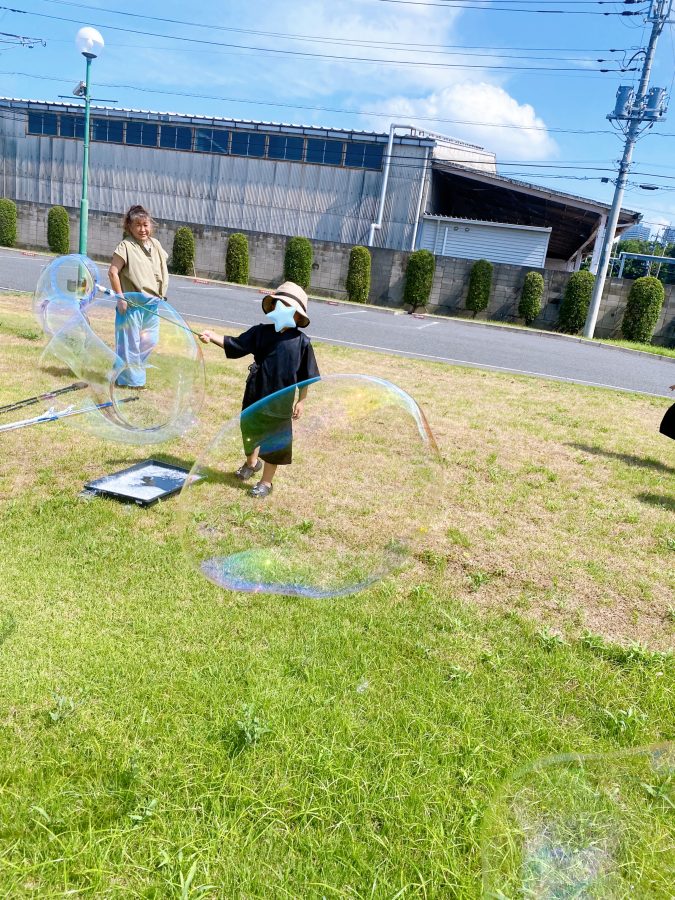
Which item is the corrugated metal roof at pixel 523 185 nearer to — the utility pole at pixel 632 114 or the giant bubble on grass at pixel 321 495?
the utility pole at pixel 632 114

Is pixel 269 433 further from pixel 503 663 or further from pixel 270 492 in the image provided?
pixel 503 663

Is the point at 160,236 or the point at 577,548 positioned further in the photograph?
the point at 160,236

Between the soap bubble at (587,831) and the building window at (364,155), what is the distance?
30.9 meters

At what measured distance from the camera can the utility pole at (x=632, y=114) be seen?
21.3 meters

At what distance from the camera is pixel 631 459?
668 centimetres

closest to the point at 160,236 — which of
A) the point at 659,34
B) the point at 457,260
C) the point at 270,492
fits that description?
the point at 457,260

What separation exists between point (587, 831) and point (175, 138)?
3589 centimetres

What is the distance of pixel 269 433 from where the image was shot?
3.16 m

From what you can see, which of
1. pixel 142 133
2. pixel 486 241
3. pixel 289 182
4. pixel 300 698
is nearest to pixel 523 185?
pixel 486 241

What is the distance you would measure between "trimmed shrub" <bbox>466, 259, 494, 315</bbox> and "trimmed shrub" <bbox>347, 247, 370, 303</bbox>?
404 cm

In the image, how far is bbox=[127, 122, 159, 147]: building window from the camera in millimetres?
32219

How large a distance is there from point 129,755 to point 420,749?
42.0 inches

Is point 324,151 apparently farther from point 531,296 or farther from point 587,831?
point 587,831

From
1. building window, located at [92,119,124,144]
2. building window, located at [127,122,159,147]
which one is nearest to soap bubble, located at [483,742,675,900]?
building window, located at [127,122,159,147]
